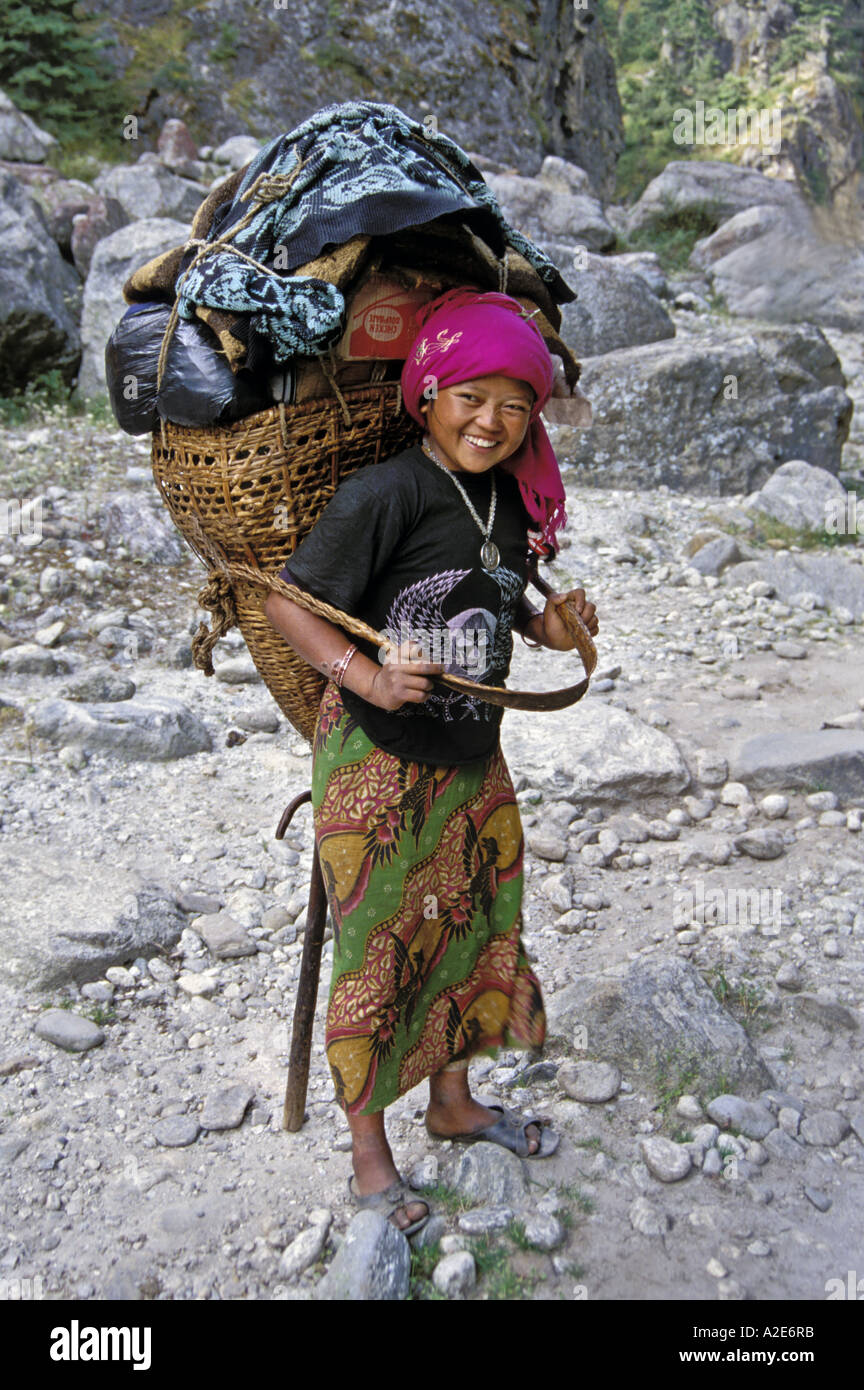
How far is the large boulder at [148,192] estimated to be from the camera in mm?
8750

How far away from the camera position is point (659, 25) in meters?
28.0

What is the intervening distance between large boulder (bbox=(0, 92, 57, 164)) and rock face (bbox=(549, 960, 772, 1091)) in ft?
30.5

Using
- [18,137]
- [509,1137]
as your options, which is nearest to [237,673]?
Answer: [509,1137]

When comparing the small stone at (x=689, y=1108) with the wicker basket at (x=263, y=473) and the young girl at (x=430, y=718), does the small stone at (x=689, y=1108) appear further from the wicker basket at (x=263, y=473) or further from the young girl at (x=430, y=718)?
the wicker basket at (x=263, y=473)

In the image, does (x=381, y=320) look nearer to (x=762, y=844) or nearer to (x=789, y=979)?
(x=789, y=979)

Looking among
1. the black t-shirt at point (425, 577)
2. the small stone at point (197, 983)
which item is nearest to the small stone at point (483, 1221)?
the black t-shirt at point (425, 577)

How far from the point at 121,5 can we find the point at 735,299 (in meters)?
7.05

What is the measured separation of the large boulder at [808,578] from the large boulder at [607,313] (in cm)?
261

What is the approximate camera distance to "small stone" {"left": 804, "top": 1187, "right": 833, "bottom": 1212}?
2.22 metres

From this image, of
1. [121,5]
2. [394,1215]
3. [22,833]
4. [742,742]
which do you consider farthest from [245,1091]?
[121,5]

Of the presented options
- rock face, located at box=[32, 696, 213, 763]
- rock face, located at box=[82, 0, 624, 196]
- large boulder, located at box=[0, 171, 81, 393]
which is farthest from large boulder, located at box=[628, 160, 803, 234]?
rock face, located at box=[32, 696, 213, 763]

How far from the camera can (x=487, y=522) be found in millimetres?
1927

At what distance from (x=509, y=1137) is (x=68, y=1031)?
117cm

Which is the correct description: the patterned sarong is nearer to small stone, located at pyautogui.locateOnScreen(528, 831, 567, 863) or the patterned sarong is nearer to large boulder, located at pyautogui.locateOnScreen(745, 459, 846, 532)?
small stone, located at pyautogui.locateOnScreen(528, 831, 567, 863)
